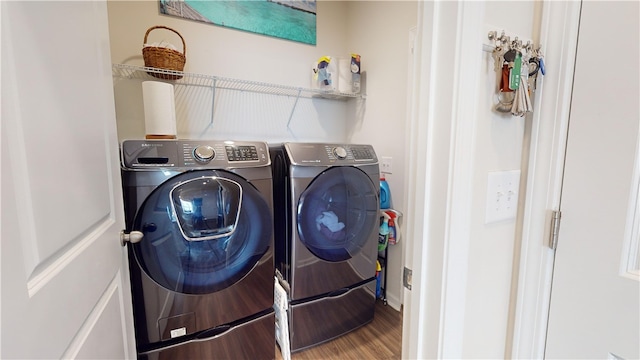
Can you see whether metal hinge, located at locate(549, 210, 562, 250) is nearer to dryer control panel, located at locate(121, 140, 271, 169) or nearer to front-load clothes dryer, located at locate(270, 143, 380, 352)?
front-load clothes dryer, located at locate(270, 143, 380, 352)

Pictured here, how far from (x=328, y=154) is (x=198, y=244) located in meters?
0.78

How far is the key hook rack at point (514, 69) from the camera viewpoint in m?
0.60

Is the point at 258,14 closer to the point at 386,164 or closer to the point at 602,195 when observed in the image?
the point at 386,164

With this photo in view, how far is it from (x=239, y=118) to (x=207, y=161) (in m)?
0.87

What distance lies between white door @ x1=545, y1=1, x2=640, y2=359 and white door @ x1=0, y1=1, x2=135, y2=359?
1.08m

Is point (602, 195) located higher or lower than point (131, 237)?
higher

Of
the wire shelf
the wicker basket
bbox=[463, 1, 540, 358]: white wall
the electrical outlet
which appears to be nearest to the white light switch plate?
bbox=[463, 1, 540, 358]: white wall

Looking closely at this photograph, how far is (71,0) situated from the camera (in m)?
0.56

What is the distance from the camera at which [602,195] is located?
2.02 ft

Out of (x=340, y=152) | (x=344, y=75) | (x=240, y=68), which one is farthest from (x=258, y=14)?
(x=340, y=152)

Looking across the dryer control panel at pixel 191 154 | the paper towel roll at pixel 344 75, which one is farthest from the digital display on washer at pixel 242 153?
the paper towel roll at pixel 344 75

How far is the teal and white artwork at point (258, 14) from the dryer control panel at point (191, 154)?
1.08m

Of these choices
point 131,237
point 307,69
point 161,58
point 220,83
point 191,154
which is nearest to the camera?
point 131,237

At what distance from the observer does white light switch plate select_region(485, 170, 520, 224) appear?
657 millimetres
